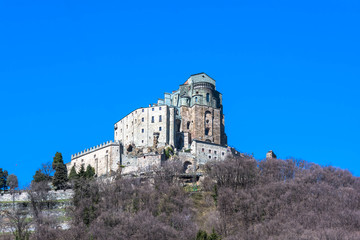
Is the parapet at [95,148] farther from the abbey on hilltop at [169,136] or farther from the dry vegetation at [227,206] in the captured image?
the dry vegetation at [227,206]

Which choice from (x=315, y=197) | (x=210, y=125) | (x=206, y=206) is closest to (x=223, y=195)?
(x=206, y=206)

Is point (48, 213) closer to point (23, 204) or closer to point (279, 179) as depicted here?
point (23, 204)

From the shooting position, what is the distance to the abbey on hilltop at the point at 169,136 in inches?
4075

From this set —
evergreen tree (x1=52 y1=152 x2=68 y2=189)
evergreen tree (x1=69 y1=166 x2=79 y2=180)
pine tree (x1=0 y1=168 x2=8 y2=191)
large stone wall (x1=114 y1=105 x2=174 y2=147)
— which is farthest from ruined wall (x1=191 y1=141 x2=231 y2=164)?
pine tree (x1=0 y1=168 x2=8 y2=191)

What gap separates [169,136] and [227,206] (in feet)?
104

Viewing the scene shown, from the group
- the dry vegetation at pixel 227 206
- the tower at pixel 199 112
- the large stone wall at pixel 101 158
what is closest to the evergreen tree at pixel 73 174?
the large stone wall at pixel 101 158

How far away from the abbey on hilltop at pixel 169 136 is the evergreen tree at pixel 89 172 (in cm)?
126

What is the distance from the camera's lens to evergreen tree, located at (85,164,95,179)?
3990 inches

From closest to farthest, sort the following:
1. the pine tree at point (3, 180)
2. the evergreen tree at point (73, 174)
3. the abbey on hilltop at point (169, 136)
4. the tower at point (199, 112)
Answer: the evergreen tree at point (73, 174), the abbey on hilltop at point (169, 136), the pine tree at point (3, 180), the tower at point (199, 112)

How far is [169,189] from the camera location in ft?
273

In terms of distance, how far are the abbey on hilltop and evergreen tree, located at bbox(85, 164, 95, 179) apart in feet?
4.14

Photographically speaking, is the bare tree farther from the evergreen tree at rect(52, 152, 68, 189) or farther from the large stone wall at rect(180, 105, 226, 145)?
the large stone wall at rect(180, 105, 226, 145)

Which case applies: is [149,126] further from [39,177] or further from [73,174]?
[39,177]

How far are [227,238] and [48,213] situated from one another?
29040 mm
